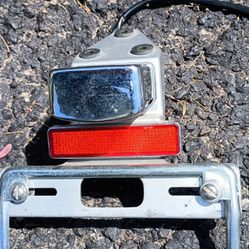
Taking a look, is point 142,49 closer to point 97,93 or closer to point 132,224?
point 97,93

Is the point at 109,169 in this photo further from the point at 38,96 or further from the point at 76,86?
the point at 38,96

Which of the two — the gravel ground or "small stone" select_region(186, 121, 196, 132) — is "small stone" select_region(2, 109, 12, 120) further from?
"small stone" select_region(186, 121, 196, 132)

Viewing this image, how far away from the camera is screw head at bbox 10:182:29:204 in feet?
5.97

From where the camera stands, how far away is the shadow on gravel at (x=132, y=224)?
6.26 feet

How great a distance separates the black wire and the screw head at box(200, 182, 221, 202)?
577mm

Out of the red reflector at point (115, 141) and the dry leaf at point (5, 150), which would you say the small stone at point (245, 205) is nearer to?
the red reflector at point (115, 141)

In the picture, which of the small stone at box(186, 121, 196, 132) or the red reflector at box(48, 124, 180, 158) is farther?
the small stone at box(186, 121, 196, 132)

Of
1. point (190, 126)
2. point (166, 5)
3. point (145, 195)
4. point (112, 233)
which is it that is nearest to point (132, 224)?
point (112, 233)

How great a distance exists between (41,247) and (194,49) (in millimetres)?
694

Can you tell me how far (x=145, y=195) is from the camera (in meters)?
1.78

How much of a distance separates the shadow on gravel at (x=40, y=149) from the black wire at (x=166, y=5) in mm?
335

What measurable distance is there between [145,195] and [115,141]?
0.15 metres

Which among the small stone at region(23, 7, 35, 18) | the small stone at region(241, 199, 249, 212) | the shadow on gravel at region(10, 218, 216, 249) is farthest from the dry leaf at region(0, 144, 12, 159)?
the small stone at region(241, 199, 249, 212)

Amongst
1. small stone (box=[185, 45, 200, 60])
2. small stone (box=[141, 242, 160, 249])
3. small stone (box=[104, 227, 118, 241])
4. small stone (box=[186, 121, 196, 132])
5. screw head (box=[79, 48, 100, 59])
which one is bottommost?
small stone (box=[141, 242, 160, 249])
